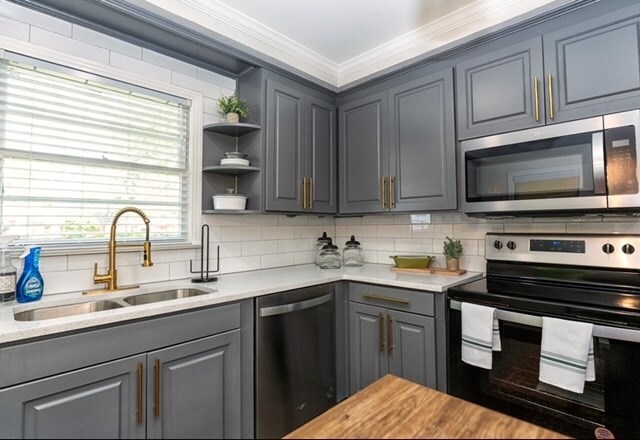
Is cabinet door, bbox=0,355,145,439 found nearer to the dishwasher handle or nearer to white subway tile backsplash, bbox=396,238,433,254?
the dishwasher handle

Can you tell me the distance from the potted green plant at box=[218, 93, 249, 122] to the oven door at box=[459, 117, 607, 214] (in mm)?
1281

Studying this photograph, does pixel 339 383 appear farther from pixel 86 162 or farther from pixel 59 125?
pixel 59 125

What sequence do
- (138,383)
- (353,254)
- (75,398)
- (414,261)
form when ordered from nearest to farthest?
(75,398)
(138,383)
(414,261)
(353,254)

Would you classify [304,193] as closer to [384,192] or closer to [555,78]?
[384,192]

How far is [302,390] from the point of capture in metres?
1.74

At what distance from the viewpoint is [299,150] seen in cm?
219

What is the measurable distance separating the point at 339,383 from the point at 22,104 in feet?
6.77

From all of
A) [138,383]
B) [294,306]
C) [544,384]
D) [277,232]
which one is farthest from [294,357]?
[544,384]

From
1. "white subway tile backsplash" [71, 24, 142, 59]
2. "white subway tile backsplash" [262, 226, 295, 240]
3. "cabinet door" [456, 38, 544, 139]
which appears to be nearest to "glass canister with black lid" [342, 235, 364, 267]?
"white subway tile backsplash" [262, 226, 295, 240]

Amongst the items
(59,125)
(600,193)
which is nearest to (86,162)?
(59,125)

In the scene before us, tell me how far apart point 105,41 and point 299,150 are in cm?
115

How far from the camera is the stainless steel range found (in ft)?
3.80

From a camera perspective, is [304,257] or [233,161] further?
[304,257]

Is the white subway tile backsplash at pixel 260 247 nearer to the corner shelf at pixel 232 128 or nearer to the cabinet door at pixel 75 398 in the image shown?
the corner shelf at pixel 232 128
